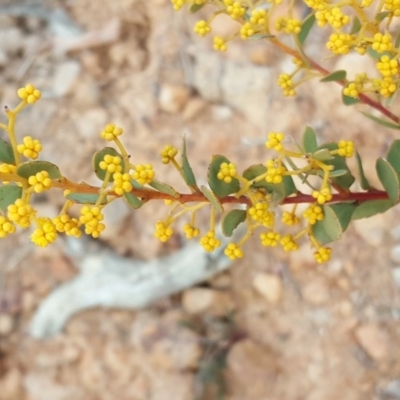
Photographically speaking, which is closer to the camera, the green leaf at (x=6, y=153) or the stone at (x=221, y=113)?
the green leaf at (x=6, y=153)

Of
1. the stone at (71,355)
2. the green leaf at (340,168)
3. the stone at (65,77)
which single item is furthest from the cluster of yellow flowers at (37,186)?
the stone at (65,77)

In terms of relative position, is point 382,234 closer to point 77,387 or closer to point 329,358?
point 329,358

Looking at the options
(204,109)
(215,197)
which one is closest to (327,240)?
(215,197)

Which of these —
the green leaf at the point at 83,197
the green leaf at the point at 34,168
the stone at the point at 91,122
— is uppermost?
the green leaf at the point at 34,168

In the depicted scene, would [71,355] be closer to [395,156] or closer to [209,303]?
[209,303]

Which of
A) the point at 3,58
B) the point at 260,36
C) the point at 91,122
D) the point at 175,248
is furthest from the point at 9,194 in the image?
the point at 3,58

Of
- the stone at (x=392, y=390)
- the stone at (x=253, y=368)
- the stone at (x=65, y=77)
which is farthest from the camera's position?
the stone at (x=65, y=77)

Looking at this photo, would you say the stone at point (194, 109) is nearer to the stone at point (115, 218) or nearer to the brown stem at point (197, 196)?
the stone at point (115, 218)
